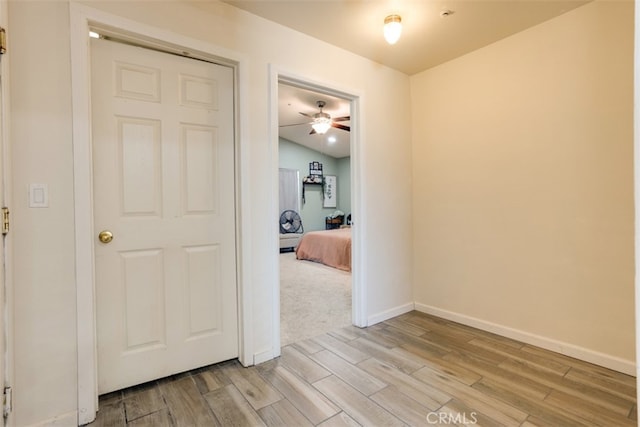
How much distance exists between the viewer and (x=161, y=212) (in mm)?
1953

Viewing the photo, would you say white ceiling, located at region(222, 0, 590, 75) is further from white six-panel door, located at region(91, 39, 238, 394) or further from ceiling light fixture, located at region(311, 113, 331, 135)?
ceiling light fixture, located at region(311, 113, 331, 135)

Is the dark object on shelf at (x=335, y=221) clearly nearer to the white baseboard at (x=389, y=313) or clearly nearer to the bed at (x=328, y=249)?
the bed at (x=328, y=249)

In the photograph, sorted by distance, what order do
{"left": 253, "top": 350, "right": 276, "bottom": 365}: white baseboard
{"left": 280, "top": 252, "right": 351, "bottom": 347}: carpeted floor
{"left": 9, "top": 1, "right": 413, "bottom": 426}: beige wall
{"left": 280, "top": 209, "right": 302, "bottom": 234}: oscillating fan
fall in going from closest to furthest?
{"left": 9, "top": 1, "right": 413, "bottom": 426}: beige wall < {"left": 253, "top": 350, "right": 276, "bottom": 365}: white baseboard < {"left": 280, "top": 252, "right": 351, "bottom": 347}: carpeted floor < {"left": 280, "top": 209, "right": 302, "bottom": 234}: oscillating fan

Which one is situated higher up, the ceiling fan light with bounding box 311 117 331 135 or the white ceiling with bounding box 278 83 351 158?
the white ceiling with bounding box 278 83 351 158

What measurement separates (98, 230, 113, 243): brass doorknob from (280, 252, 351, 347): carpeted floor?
1457 mm

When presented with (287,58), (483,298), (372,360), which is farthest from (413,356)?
(287,58)

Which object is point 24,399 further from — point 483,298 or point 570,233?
point 570,233

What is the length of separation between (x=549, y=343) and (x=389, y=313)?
125 cm

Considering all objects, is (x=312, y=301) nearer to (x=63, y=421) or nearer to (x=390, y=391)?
(x=390, y=391)

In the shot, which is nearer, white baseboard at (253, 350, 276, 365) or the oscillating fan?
white baseboard at (253, 350, 276, 365)

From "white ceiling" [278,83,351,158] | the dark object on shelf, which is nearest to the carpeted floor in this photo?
"white ceiling" [278,83,351,158]

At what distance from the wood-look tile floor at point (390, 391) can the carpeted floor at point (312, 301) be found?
0.38 meters

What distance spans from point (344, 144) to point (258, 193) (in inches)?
244

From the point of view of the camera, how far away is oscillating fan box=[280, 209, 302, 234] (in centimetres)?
789
